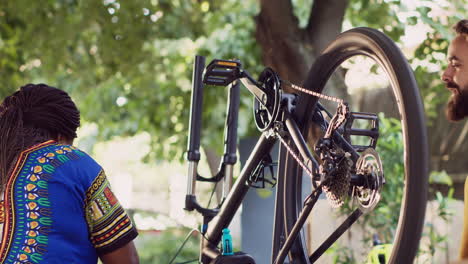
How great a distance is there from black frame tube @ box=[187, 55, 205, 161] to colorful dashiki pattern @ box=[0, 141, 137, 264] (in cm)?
46

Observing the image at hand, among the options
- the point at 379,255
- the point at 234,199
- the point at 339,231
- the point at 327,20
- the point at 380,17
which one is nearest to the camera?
the point at 339,231

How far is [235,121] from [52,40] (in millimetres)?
3497

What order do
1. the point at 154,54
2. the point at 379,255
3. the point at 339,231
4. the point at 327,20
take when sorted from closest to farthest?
1. the point at 339,231
2. the point at 379,255
3. the point at 327,20
4. the point at 154,54

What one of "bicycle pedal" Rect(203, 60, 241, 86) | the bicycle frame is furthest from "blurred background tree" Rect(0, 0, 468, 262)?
"bicycle pedal" Rect(203, 60, 241, 86)

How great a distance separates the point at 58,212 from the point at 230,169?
2.28 feet

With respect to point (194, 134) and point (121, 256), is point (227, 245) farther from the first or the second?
point (194, 134)


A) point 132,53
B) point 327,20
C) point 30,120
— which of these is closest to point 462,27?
point 30,120

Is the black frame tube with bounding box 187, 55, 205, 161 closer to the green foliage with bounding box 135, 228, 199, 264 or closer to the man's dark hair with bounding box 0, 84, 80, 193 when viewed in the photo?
the man's dark hair with bounding box 0, 84, 80, 193

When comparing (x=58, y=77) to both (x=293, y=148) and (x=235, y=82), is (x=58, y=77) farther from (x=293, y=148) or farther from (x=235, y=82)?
(x=293, y=148)

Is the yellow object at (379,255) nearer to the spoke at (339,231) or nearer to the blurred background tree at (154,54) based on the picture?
the spoke at (339,231)

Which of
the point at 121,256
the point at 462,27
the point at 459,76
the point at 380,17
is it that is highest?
the point at 380,17

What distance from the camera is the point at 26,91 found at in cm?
192

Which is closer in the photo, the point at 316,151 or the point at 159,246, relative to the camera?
the point at 316,151

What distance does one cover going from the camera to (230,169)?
7.67 feet
